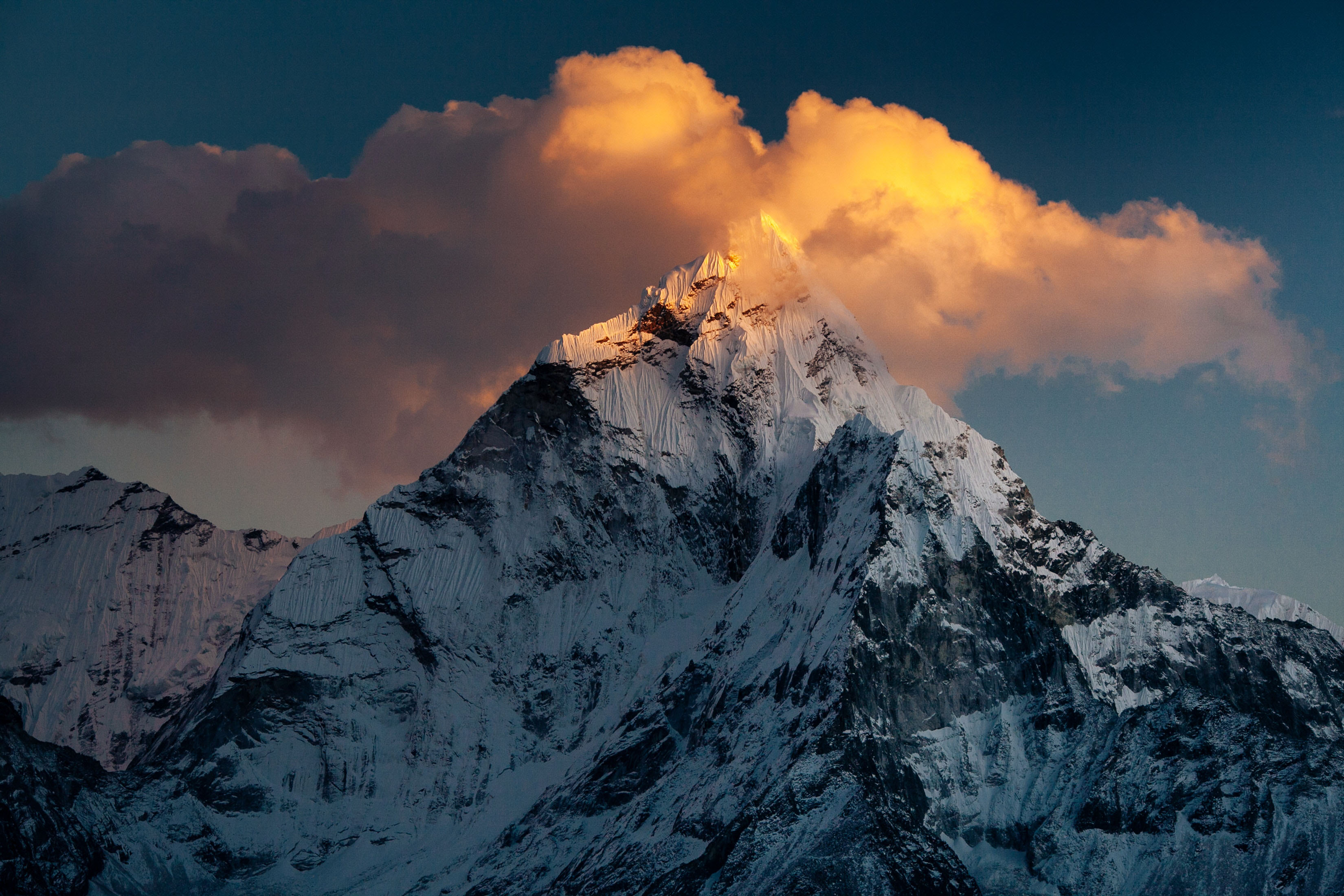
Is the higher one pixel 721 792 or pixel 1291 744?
pixel 1291 744

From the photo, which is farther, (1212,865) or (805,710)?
(805,710)

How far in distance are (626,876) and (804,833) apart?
2718cm

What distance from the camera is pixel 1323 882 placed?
17650 centimetres

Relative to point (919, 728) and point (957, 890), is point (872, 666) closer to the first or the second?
point (919, 728)

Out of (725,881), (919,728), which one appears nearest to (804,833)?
(725,881)

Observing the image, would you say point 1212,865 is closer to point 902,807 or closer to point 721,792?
point 902,807

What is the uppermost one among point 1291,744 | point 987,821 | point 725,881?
point 1291,744

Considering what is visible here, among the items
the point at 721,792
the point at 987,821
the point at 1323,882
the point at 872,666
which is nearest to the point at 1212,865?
the point at 1323,882

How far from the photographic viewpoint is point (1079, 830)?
18975 cm

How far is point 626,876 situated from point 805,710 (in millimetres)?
28923

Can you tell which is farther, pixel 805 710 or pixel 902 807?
pixel 805 710

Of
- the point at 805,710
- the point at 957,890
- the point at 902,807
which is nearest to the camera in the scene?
the point at 957,890

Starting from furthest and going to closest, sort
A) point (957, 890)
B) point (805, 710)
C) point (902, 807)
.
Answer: point (805, 710)
point (902, 807)
point (957, 890)

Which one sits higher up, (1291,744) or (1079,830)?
(1291,744)
